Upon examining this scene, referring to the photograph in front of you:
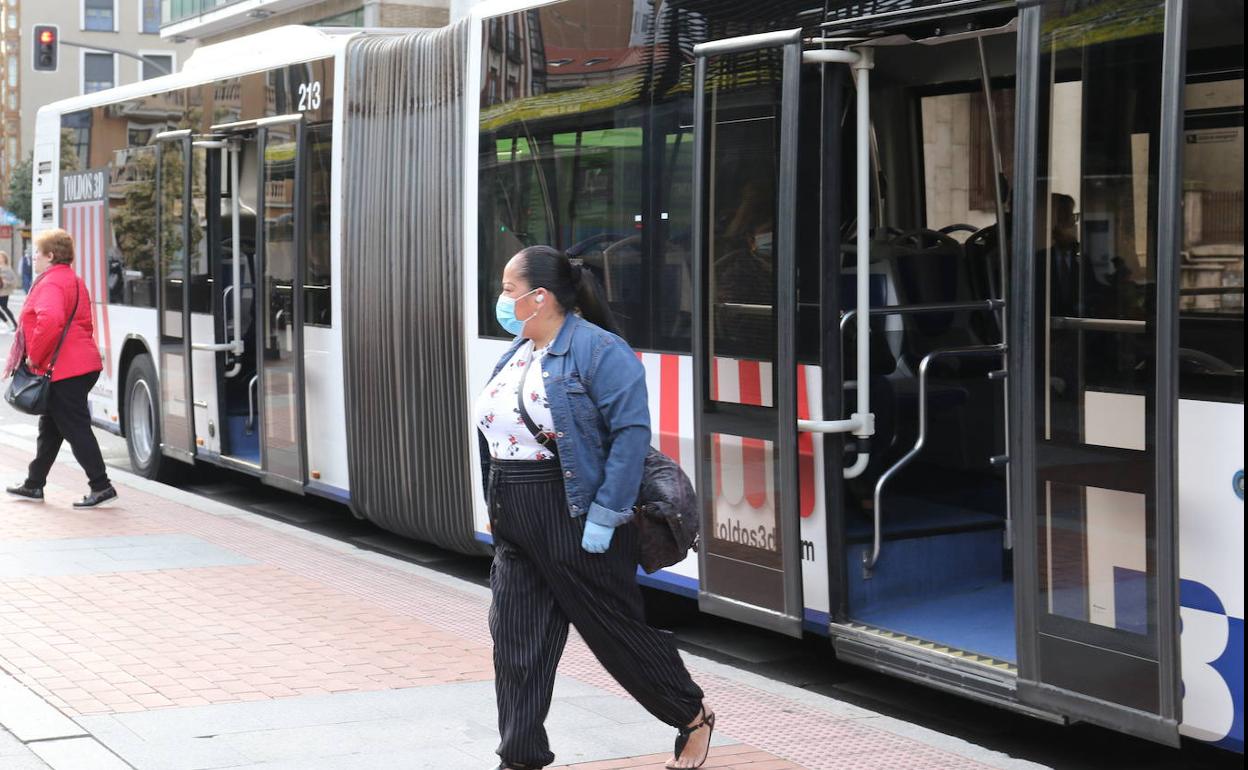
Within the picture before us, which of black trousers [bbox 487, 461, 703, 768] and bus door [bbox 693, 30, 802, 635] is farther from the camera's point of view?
bus door [bbox 693, 30, 802, 635]

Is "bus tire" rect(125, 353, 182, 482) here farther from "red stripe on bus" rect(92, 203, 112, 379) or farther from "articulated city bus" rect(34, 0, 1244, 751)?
"articulated city bus" rect(34, 0, 1244, 751)

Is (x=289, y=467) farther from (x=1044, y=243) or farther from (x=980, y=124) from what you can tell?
(x=1044, y=243)

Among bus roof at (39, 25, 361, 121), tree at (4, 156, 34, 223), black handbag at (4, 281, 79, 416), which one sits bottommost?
black handbag at (4, 281, 79, 416)

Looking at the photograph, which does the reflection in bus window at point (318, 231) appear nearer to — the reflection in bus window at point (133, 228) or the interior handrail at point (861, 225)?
the reflection in bus window at point (133, 228)

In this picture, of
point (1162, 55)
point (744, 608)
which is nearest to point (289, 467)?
point (744, 608)

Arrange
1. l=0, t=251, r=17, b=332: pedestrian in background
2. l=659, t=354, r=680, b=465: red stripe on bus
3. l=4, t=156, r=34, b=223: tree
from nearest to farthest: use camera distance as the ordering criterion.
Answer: l=659, t=354, r=680, b=465: red stripe on bus
l=0, t=251, r=17, b=332: pedestrian in background
l=4, t=156, r=34, b=223: tree

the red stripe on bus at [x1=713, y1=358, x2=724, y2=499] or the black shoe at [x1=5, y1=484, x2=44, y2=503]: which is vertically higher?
the red stripe on bus at [x1=713, y1=358, x2=724, y2=499]

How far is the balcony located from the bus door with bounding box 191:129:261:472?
27.4m

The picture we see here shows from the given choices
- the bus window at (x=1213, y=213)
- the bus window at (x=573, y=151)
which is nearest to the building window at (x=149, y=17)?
the bus window at (x=573, y=151)

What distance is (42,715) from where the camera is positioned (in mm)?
5969

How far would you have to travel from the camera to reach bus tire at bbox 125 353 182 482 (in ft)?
43.4

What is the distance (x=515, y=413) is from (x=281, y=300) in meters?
6.28

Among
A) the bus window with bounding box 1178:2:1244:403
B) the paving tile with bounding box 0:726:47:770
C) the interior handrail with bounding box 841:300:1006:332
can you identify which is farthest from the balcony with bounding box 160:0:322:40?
the bus window with bounding box 1178:2:1244:403

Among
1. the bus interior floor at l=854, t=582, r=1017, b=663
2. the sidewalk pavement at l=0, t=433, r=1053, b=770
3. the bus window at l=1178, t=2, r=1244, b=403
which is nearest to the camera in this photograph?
the bus window at l=1178, t=2, r=1244, b=403
